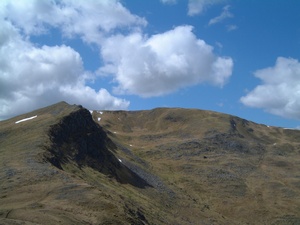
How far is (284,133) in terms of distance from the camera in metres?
176

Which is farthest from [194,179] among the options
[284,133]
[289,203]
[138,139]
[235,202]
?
[284,133]

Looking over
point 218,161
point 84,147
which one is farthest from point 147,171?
point 218,161

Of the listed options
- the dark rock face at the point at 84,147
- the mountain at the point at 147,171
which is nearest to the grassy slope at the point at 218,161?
the mountain at the point at 147,171

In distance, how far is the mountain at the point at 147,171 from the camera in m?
43.6

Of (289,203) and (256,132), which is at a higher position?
(256,132)

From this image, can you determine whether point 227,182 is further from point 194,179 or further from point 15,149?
point 15,149

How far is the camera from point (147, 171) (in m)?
94.4

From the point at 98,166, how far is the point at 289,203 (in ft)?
156

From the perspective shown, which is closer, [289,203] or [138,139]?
[289,203]

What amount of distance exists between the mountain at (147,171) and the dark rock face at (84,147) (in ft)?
0.91

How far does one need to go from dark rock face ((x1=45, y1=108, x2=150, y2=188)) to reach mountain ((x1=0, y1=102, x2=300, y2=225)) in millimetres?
278

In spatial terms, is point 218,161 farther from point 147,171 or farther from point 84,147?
point 84,147

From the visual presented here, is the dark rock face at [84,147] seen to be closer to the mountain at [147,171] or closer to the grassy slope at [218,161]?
the mountain at [147,171]

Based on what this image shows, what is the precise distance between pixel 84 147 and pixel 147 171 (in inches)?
874
